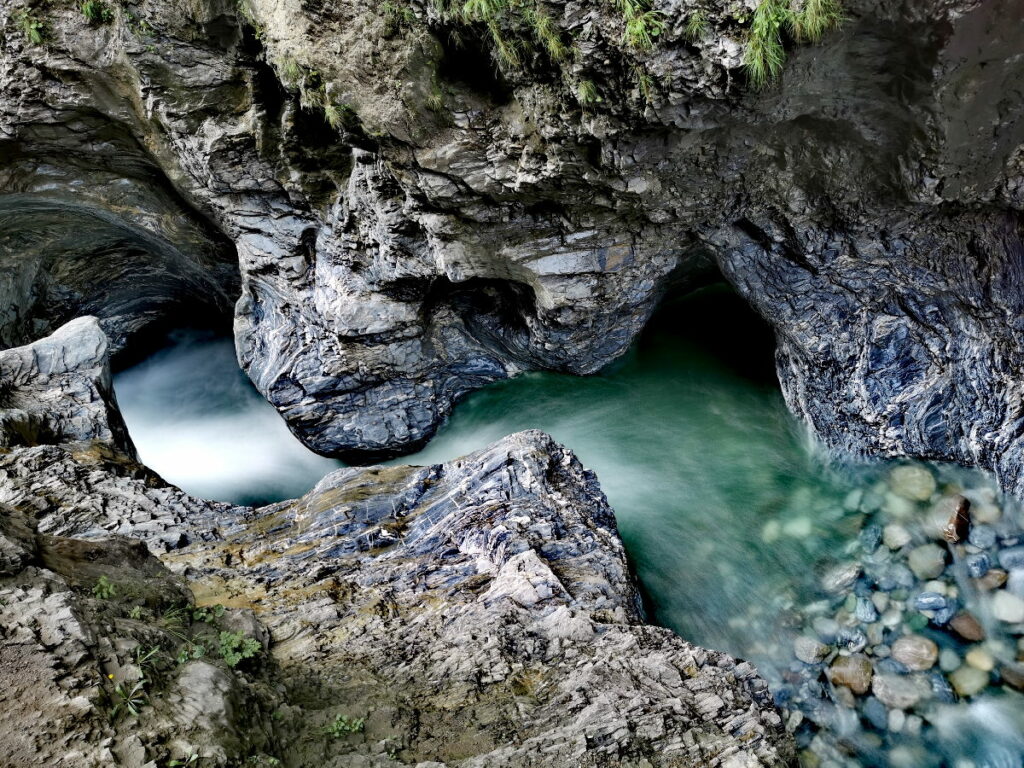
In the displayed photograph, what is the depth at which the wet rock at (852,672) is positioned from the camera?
21.5ft

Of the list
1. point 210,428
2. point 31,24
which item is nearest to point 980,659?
point 210,428

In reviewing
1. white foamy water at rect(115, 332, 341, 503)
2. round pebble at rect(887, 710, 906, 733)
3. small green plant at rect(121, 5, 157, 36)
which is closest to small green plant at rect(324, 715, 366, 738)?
round pebble at rect(887, 710, 906, 733)

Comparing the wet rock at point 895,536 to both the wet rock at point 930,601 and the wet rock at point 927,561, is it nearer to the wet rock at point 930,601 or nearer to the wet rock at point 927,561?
the wet rock at point 927,561

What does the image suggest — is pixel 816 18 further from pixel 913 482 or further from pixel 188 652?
pixel 188 652

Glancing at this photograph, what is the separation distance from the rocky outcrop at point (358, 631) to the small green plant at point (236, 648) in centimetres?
3

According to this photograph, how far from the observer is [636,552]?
27.2 ft

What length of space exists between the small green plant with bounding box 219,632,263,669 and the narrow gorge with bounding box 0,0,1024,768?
0.03m

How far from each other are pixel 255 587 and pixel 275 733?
2.40 meters

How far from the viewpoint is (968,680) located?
20.9 feet

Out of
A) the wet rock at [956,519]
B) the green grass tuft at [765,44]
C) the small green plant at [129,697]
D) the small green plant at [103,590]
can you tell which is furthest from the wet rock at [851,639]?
the small green plant at [103,590]

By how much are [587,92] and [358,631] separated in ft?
17.3

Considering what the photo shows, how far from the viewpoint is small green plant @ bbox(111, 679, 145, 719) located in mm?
3490

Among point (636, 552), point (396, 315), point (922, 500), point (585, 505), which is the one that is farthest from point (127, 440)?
point (922, 500)

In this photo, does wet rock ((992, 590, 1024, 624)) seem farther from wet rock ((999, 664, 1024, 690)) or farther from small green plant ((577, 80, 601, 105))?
small green plant ((577, 80, 601, 105))
